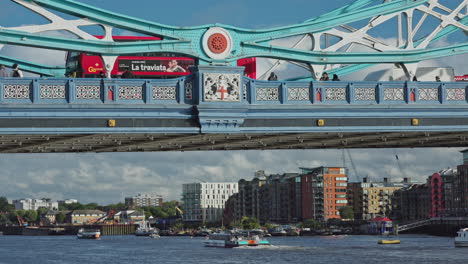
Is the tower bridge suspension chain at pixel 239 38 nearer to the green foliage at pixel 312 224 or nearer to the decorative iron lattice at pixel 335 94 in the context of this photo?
the decorative iron lattice at pixel 335 94

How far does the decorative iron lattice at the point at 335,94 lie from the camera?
79.3 ft

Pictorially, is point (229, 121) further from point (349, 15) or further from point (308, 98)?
point (349, 15)

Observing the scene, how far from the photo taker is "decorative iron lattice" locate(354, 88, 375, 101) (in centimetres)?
2441

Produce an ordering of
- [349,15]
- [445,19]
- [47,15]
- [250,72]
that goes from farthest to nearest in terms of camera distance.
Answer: [250,72]
[445,19]
[349,15]
[47,15]

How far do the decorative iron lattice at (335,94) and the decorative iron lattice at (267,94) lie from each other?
143cm

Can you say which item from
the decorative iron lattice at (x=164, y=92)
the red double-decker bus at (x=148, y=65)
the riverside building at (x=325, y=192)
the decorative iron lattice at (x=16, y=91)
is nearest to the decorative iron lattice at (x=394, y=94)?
the decorative iron lattice at (x=164, y=92)

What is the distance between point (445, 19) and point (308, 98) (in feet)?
20.9

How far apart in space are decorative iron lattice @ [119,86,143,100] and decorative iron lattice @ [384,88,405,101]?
6.84 metres

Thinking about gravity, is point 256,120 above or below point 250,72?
below

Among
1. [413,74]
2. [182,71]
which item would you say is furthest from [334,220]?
[413,74]

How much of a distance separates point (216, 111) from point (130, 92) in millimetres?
2289

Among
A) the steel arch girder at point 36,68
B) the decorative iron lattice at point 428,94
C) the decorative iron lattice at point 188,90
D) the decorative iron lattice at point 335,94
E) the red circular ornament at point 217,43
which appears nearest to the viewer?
the decorative iron lattice at point 188,90

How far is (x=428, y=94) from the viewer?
24.9m

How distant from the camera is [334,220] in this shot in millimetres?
190000
